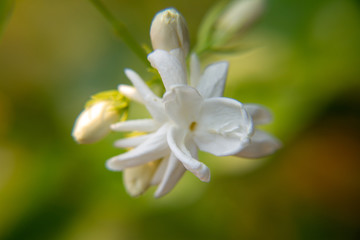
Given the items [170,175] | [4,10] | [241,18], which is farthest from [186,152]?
[241,18]

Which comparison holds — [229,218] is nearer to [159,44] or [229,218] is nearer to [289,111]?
[289,111]

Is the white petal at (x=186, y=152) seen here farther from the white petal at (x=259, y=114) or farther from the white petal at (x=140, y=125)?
the white petal at (x=259, y=114)

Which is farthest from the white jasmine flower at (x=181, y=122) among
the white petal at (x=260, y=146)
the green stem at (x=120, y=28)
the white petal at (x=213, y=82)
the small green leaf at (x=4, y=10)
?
the small green leaf at (x=4, y=10)

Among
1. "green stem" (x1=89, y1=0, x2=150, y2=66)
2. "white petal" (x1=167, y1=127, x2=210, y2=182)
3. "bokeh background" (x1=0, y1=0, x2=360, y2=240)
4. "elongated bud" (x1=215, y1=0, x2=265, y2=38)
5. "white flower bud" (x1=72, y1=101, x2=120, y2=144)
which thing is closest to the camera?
"white petal" (x1=167, y1=127, x2=210, y2=182)

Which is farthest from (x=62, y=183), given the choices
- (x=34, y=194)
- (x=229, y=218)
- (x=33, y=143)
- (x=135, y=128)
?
(x=135, y=128)

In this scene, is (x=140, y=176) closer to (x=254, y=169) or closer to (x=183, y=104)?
(x=183, y=104)

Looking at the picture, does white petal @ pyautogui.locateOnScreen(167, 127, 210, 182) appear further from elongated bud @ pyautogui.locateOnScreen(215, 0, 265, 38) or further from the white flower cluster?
elongated bud @ pyautogui.locateOnScreen(215, 0, 265, 38)

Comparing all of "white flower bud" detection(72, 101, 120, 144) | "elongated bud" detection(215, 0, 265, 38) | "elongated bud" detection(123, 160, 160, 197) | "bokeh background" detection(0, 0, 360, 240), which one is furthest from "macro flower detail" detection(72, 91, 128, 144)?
"bokeh background" detection(0, 0, 360, 240)
